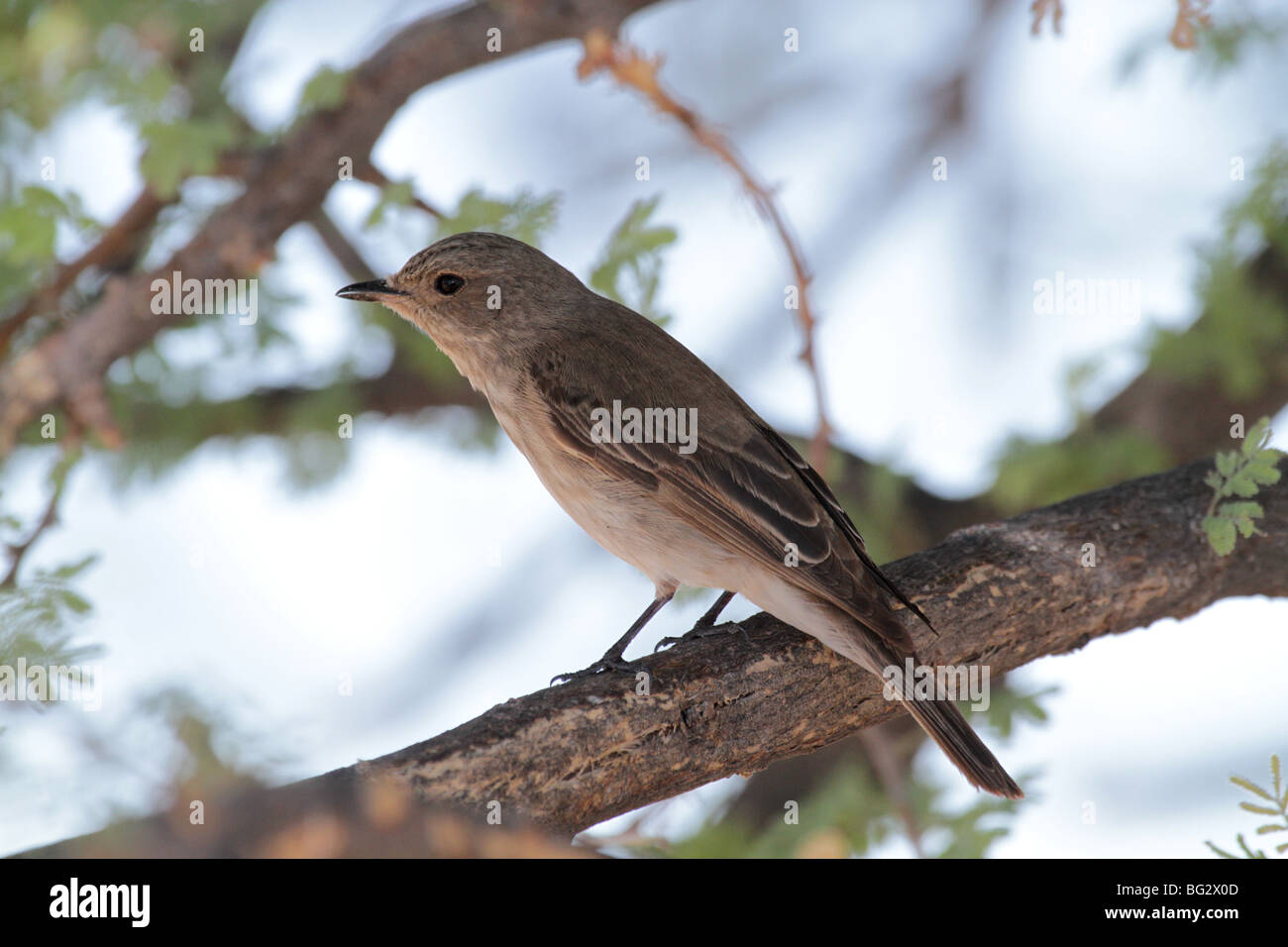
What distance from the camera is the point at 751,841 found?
223 inches

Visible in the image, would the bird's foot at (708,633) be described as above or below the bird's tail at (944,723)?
above

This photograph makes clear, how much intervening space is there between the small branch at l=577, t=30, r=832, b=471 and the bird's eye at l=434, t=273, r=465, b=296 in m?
0.92

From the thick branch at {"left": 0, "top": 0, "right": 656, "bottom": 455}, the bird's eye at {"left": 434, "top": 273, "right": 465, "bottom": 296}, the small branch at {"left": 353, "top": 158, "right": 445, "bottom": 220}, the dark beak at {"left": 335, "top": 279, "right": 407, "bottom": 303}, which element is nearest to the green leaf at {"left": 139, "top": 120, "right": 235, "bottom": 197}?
the thick branch at {"left": 0, "top": 0, "right": 656, "bottom": 455}

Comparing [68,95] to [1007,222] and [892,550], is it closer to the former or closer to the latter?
[892,550]

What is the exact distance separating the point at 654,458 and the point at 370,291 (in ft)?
4.89

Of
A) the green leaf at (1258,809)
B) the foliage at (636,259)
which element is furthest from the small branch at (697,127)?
the green leaf at (1258,809)

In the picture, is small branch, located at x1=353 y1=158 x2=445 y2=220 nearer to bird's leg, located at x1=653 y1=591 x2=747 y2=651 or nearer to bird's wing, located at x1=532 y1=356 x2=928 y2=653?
bird's wing, located at x1=532 y1=356 x2=928 y2=653

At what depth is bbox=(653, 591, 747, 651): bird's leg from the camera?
4.08m

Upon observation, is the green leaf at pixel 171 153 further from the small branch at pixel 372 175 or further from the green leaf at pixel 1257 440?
the green leaf at pixel 1257 440

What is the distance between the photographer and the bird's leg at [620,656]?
3.92 m

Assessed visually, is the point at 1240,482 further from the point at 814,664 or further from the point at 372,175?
the point at 372,175

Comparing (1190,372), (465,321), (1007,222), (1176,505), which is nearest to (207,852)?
(465,321)

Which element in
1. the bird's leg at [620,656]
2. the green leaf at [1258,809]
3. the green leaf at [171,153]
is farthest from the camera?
the green leaf at [171,153]

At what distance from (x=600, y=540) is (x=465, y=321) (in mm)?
1085
